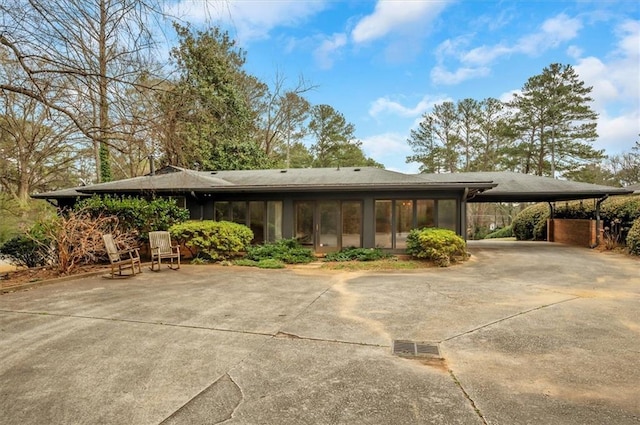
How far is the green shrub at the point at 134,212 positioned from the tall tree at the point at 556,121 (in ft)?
84.2

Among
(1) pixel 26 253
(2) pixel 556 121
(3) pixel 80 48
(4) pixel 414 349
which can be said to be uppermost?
(2) pixel 556 121

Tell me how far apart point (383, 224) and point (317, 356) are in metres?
8.17

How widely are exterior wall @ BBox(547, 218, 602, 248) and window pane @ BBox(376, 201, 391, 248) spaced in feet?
27.7

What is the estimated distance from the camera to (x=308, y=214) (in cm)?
1159

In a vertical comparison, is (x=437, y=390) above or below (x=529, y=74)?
below

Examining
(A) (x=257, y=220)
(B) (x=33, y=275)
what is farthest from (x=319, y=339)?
(A) (x=257, y=220)

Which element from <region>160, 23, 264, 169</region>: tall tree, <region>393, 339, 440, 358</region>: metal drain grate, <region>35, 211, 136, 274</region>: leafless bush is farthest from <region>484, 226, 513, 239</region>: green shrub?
<region>35, 211, 136, 274</region>: leafless bush

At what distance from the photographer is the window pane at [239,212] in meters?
12.0

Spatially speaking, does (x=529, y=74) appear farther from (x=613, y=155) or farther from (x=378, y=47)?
(x=378, y=47)

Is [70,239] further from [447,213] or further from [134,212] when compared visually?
[447,213]

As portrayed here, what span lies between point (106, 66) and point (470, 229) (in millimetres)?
27689

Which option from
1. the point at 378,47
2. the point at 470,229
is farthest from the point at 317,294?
the point at 470,229

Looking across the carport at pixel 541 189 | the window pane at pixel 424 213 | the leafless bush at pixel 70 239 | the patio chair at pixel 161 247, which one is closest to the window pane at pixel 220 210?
the patio chair at pixel 161 247

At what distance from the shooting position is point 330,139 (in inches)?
1139
